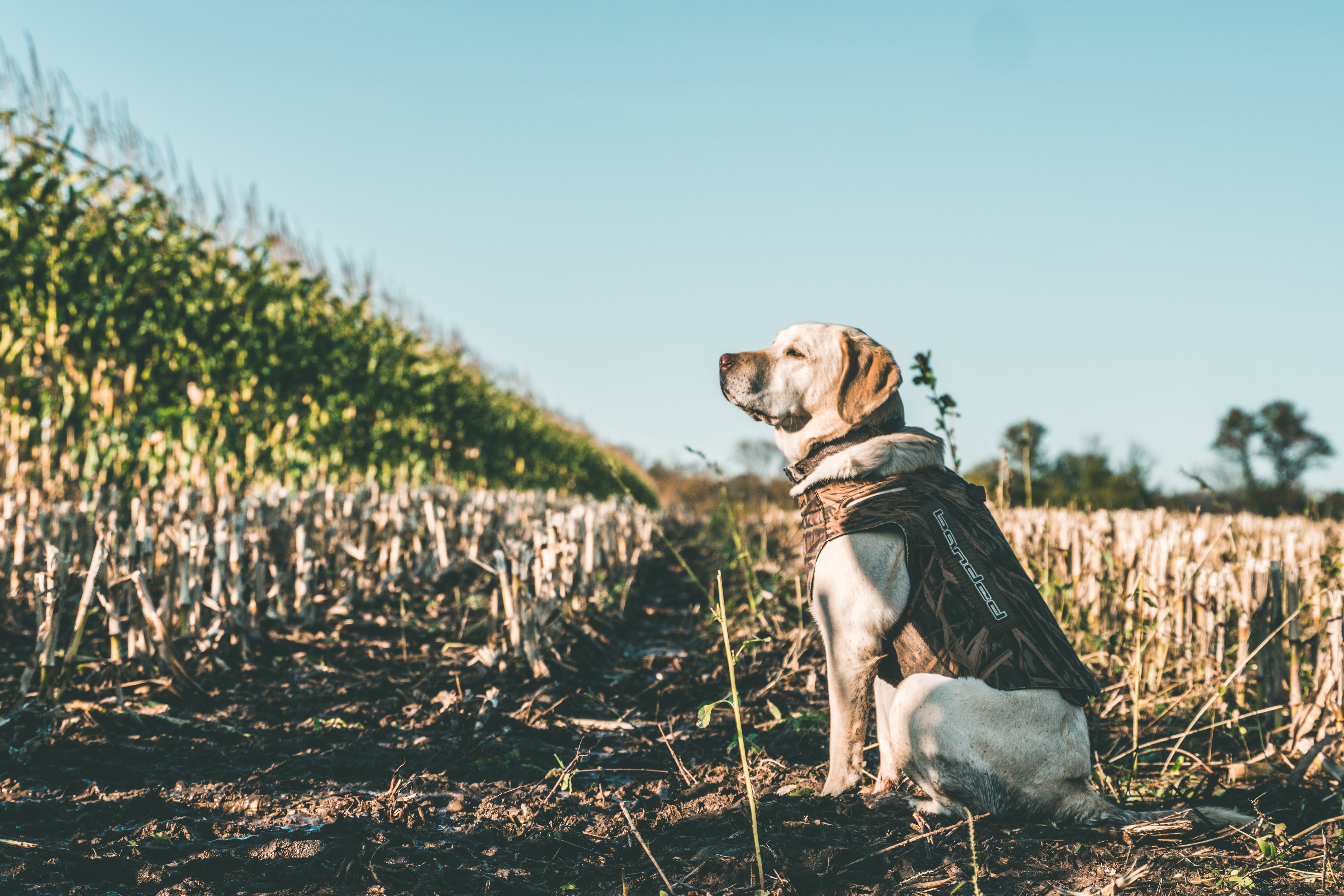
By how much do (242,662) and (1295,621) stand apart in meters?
4.73

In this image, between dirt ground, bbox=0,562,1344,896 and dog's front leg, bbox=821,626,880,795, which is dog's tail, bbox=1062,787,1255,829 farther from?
dog's front leg, bbox=821,626,880,795

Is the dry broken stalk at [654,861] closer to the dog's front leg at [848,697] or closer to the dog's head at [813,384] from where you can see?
the dog's front leg at [848,697]

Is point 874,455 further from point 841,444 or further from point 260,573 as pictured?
point 260,573

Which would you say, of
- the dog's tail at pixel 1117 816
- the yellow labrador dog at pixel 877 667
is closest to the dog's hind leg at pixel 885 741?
the yellow labrador dog at pixel 877 667

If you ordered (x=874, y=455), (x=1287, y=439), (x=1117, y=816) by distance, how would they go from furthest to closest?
(x=1287, y=439), (x=874, y=455), (x=1117, y=816)

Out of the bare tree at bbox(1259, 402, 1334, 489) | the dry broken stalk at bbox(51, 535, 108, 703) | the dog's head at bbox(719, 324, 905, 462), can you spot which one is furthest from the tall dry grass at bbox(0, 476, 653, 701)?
the bare tree at bbox(1259, 402, 1334, 489)

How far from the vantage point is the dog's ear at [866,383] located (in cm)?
275

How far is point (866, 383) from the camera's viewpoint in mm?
2766

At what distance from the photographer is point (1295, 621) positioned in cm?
322

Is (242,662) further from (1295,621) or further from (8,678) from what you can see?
(1295,621)

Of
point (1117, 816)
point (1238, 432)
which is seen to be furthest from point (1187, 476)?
point (1238, 432)

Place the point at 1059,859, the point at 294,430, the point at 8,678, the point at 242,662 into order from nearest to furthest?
the point at 1059,859
the point at 8,678
the point at 242,662
the point at 294,430

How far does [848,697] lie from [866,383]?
1058 mm

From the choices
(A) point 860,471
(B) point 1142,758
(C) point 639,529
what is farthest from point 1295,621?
(C) point 639,529
